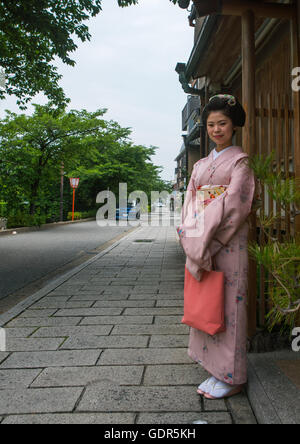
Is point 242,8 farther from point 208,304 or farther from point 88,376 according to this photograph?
point 88,376

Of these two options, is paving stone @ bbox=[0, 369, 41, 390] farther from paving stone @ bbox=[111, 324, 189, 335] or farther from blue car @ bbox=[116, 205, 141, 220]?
blue car @ bbox=[116, 205, 141, 220]

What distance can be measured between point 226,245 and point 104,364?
1.39 metres

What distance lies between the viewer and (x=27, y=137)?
17.2 meters

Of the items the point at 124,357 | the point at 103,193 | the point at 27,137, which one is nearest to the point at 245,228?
the point at 124,357

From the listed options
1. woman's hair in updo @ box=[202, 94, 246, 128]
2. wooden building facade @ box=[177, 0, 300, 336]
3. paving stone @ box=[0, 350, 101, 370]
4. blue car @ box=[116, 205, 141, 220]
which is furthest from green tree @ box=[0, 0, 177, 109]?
blue car @ box=[116, 205, 141, 220]

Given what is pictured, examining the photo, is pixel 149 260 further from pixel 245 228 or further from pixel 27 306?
pixel 245 228

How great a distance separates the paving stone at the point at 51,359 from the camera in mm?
2791

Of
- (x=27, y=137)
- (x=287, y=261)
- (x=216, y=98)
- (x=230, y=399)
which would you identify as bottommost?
(x=230, y=399)

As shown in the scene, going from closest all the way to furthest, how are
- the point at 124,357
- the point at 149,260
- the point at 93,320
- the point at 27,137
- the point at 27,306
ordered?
the point at 124,357, the point at 93,320, the point at 27,306, the point at 149,260, the point at 27,137

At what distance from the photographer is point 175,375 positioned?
8.52 ft

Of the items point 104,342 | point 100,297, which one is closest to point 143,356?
point 104,342

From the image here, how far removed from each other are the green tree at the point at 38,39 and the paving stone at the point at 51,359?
679cm

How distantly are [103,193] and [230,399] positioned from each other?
30.2 m
